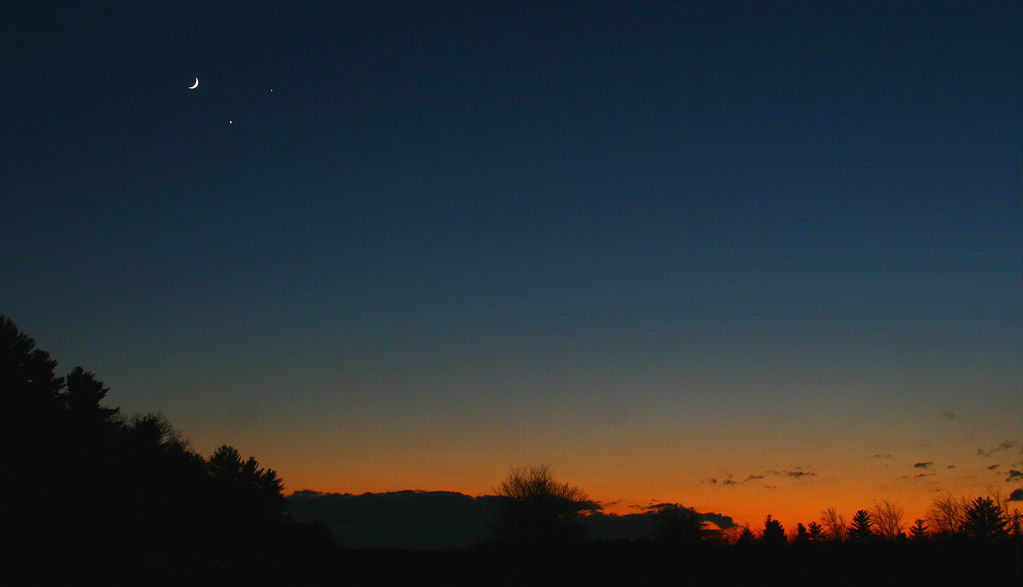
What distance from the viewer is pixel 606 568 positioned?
87.0ft

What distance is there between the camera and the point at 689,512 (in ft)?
316

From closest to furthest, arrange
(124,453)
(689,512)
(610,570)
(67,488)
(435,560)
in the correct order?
(610,570)
(435,560)
(67,488)
(124,453)
(689,512)

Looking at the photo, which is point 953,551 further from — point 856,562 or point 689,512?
point 689,512

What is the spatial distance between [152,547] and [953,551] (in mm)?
32091

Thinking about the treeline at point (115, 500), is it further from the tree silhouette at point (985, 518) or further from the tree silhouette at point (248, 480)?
the tree silhouette at point (985, 518)

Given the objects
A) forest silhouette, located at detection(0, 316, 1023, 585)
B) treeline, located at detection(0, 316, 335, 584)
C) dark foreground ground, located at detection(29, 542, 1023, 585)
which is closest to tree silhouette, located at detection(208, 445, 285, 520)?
treeline, located at detection(0, 316, 335, 584)

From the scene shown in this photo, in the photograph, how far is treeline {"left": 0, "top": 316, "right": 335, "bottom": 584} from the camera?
26031 mm

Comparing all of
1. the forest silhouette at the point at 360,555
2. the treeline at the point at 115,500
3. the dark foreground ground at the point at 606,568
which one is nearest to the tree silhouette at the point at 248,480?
the treeline at the point at 115,500

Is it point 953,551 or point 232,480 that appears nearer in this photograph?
point 953,551

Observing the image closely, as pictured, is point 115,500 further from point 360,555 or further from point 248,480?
point 248,480

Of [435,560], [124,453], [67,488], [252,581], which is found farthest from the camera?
[124,453]

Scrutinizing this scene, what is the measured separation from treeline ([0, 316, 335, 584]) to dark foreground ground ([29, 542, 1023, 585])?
0.19m

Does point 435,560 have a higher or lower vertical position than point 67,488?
lower

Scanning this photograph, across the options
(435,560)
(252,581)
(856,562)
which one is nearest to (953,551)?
(856,562)
